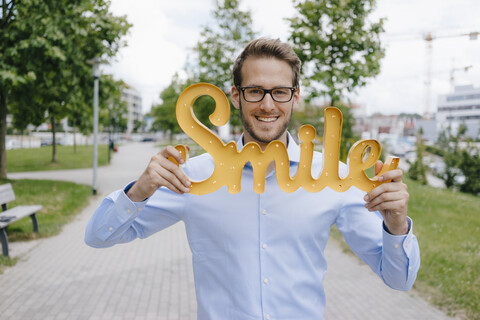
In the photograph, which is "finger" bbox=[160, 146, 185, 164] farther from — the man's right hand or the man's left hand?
the man's left hand

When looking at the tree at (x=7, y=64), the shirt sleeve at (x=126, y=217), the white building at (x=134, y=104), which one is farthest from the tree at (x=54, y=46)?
the white building at (x=134, y=104)

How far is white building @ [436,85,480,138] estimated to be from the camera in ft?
45.1

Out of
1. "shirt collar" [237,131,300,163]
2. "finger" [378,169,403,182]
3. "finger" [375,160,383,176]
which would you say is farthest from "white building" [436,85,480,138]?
"finger" [378,169,403,182]

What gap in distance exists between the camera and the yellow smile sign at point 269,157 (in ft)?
6.51

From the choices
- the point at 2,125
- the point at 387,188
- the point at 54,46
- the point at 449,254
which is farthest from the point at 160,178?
the point at 2,125

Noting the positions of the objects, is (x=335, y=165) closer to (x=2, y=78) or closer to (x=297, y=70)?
(x=297, y=70)

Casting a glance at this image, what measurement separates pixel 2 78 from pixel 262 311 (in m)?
10.9

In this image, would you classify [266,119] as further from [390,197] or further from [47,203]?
[47,203]

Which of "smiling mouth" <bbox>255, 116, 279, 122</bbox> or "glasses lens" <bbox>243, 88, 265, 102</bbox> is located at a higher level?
"glasses lens" <bbox>243, 88, 265, 102</bbox>

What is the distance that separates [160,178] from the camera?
176cm

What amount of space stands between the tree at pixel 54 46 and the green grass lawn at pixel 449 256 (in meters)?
9.15

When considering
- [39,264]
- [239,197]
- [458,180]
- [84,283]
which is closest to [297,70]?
[239,197]

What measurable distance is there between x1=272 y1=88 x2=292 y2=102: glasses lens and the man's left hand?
0.58 meters

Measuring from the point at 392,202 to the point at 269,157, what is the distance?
0.62 metres
